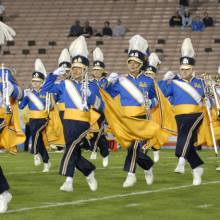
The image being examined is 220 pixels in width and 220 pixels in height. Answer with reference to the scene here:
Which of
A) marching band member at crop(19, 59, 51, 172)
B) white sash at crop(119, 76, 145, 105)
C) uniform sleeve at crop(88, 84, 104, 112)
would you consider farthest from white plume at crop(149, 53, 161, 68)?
uniform sleeve at crop(88, 84, 104, 112)

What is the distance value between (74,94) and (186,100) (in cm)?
247

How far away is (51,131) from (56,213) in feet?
26.5

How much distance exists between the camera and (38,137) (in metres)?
17.4

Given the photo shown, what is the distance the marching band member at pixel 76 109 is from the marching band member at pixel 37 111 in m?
4.20

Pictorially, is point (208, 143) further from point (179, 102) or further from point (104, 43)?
point (104, 43)

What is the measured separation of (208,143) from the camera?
15.2m

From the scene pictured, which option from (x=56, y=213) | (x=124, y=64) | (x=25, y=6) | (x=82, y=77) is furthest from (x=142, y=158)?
(x=25, y=6)

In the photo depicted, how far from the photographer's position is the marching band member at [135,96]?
13438 mm

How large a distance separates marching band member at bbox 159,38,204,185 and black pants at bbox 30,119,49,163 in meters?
3.20

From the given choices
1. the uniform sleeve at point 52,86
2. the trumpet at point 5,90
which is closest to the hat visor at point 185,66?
the uniform sleeve at point 52,86

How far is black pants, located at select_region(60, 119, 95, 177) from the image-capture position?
1253cm

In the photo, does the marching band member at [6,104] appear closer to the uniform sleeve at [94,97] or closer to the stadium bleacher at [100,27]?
the uniform sleeve at [94,97]

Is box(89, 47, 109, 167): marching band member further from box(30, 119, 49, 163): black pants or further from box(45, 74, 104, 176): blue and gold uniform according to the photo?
box(45, 74, 104, 176): blue and gold uniform

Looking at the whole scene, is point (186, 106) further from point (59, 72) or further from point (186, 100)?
point (59, 72)
